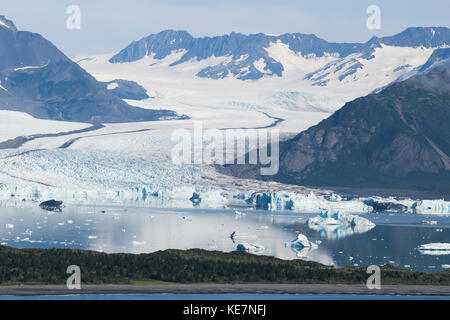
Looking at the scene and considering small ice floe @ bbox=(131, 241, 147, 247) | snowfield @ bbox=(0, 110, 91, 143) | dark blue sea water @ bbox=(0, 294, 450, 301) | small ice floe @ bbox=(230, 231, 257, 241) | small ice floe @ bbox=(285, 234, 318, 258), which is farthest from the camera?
snowfield @ bbox=(0, 110, 91, 143)

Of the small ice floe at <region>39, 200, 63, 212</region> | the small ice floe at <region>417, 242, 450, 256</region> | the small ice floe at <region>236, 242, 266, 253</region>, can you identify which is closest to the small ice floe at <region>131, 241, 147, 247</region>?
the small ice floe at <region>236, 242, 266, 253</region>

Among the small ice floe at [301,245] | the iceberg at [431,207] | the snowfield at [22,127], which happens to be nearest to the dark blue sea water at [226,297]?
the small ice floe at [301,245]

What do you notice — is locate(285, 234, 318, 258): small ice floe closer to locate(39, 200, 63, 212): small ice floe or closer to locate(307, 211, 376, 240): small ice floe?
locate(307, 211, 376, 240): small ice floe

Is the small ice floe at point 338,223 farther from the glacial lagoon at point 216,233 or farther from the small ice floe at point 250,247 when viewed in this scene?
the small ice floe at point 250,247
